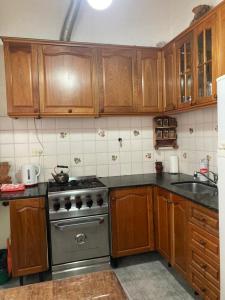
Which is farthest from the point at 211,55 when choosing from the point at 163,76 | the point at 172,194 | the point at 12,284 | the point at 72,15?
the point at 12,284

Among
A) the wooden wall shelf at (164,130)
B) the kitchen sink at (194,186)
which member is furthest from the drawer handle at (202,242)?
the wooden wall shelf at (164,130)

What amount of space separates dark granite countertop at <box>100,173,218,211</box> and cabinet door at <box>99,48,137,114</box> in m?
0.76

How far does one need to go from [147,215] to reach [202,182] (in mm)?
656

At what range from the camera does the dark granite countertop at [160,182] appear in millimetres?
1964

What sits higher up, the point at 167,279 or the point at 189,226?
the point at 189,226

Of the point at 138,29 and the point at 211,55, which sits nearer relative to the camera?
the point at 211,55

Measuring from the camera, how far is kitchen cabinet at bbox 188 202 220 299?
1706 mm

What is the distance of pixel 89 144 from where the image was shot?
2.99 meters

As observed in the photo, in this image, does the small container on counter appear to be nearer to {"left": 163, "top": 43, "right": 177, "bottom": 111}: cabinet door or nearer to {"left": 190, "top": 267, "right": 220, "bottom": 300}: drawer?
{"left": 163, "top": 43, "right": 177, "bottom": 111}: cabinet door

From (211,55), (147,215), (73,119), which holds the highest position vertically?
(211,55)

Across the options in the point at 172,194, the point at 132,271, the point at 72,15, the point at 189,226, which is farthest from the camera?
the point at 72,15

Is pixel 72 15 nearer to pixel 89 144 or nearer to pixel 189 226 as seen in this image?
pixel 89 144

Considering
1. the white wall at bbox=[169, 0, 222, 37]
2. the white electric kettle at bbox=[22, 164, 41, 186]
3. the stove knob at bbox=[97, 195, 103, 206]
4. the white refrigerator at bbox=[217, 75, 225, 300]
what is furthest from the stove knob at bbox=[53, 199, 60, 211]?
the white wall at bbox=[169, 0, 222, 37]

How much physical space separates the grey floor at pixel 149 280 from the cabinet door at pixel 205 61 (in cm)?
162
